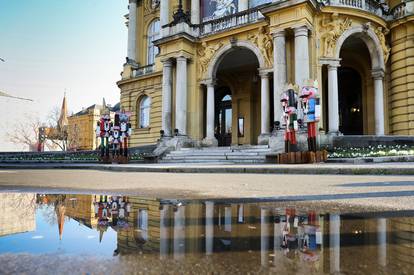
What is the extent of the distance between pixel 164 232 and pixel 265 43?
18741 mm

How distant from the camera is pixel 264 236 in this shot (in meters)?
1.96

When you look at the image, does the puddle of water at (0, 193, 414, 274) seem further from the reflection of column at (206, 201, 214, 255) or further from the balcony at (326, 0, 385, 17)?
the balcony at (326, 0, 385, 17)

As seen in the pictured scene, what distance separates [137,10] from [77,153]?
1558 centimetres

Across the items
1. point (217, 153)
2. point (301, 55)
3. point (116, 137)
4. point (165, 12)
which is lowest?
point (217, 153)

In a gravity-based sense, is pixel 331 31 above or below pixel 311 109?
above

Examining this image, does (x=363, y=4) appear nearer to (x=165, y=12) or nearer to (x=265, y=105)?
(x=265, y=105)

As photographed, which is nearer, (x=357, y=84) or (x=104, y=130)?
(x=104, y=130)

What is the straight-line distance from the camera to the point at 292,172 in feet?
28.5

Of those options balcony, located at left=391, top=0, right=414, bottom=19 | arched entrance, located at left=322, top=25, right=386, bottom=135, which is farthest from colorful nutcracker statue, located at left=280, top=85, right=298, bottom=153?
balcony, located at left=391, top=0, right=414, bottom=19

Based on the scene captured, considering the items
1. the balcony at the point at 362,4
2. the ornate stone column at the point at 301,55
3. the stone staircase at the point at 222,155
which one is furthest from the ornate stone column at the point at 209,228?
the balcony at the point at 362,4

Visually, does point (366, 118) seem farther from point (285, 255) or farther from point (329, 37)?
point (285, 255)

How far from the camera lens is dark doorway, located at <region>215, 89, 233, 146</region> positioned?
1063 inches

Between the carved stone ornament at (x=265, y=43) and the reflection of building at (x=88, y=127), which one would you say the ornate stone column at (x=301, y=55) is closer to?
the carved stone ornament at (x=265, y=43)

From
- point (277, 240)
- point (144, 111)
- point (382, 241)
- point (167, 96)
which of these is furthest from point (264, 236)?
point (144, 111)
